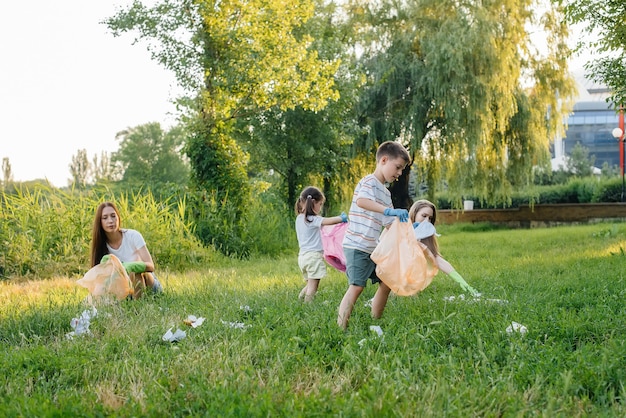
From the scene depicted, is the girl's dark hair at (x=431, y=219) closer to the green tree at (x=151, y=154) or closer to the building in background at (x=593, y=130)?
the green tree at (x=151, y=154)

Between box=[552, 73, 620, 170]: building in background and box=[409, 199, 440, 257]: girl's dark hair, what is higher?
box=[552, 73, 620, 170]: building in background

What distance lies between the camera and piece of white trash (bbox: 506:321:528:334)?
15.3ft

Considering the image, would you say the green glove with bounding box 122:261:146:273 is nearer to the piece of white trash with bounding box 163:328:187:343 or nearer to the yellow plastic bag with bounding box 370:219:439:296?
the piece of white trash with bounding box 163:328:187:343

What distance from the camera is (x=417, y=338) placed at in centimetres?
460

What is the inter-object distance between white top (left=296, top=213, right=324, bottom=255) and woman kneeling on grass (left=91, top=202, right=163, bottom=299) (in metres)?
1.66

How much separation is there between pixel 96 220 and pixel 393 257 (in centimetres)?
347

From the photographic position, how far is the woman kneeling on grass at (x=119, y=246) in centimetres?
691

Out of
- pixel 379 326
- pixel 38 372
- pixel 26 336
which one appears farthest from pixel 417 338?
pixel 26 336

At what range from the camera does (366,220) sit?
5.33 m

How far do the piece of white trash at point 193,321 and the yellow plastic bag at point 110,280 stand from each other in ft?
3.91

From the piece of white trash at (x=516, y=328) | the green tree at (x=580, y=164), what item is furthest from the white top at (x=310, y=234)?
the green tree at (x=580, y=164)

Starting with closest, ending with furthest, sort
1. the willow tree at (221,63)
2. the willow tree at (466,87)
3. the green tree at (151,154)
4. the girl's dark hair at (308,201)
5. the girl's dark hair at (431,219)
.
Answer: the girl's dark hair at (308,201) < the girl's dark hair at (431,219) < the willow tree at (221,63) < the willow tree at (466,87) < the green tree at (151,154)

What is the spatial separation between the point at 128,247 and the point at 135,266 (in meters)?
0.55

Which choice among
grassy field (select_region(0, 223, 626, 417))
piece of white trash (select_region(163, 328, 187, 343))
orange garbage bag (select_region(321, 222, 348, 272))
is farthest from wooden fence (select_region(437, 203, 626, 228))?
piece of white trash (select_region(163, 328, 187, 343))
